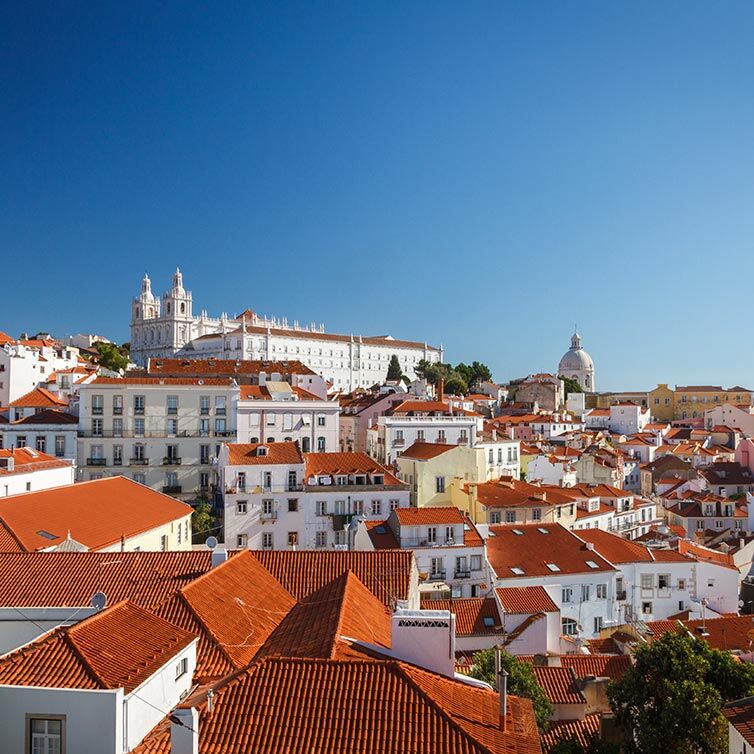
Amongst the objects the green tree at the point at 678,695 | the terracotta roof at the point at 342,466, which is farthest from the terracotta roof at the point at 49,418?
the green tree at the point at 678,695

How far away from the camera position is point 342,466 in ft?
123

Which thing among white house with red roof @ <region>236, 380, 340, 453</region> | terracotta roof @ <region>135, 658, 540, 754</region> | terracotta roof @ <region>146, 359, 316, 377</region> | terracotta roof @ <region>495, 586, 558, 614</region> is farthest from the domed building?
terracotta roof @ <region>135, 658, 540, 754</region>

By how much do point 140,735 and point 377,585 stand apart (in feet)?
28.2

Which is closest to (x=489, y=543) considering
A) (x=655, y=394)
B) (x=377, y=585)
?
(x=377, y=585)

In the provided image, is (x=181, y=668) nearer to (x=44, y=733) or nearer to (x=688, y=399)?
(x=44, y=733)

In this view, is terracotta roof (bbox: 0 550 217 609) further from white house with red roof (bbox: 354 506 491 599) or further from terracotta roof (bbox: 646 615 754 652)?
terracotta roof (bbox: 646 615 754 652)

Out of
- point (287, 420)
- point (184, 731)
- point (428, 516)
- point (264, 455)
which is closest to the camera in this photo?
point (184, 731)

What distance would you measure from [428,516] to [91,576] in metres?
17.3

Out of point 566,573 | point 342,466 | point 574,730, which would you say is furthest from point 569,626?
point 574,730

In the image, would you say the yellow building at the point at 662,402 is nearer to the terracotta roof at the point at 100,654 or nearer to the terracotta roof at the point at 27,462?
the terracotta roof at the point at 27,462

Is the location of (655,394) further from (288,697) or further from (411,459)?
(288,697)

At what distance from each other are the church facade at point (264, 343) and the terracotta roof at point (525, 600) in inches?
4455

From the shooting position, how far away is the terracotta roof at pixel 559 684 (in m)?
17.2

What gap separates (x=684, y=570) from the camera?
1353 inches
